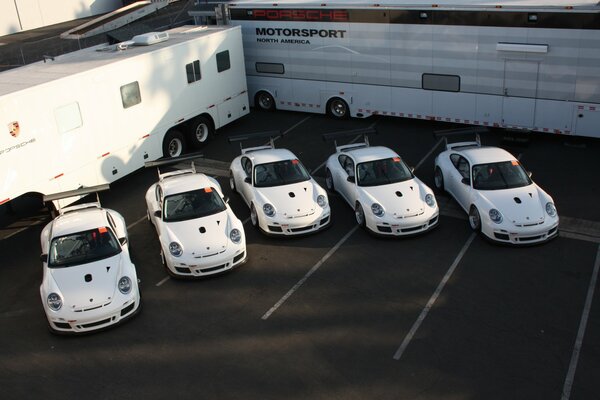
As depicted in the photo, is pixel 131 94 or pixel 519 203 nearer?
pixel 519 203

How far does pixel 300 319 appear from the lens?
11625 mm

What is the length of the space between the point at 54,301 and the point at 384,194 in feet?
24.2

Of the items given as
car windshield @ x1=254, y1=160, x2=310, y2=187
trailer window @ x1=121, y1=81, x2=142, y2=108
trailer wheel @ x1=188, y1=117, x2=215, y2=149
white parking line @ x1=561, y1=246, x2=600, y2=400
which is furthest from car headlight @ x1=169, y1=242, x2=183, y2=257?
trailer wheel @ x1=188, y1=117, x2=215, y2=149

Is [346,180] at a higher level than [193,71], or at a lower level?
lower

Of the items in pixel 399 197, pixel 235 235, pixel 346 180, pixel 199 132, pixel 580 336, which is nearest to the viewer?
pixel 580 336

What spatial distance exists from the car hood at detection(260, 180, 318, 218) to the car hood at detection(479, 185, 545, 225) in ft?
12.8

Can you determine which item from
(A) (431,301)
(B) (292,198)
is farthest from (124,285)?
(A) (431,301)

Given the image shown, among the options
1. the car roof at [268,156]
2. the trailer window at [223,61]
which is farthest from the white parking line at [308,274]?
the trailer window at [223,61]

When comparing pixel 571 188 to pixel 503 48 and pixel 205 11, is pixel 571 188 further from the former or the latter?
pixel 205 11

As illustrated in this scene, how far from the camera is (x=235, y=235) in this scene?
13.2 meters

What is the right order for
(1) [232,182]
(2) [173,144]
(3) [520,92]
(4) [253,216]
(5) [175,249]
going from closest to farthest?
(5) [175,249] < (4) [253,216] < (1) [232,182] < (3) [520,92] < (2) [173,144]

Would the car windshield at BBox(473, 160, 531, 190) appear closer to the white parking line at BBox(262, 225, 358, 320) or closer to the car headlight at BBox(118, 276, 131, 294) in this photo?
the white parking line at BBox(262, 225, 358, 320)

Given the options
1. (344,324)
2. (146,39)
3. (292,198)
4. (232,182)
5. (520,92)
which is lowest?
(344,324)

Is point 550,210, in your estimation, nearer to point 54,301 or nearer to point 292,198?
point 292,198
